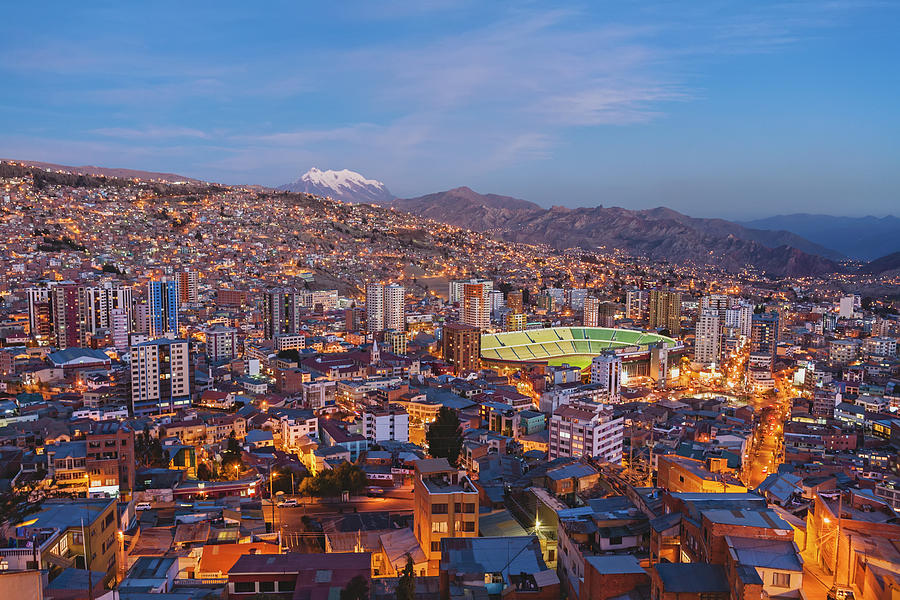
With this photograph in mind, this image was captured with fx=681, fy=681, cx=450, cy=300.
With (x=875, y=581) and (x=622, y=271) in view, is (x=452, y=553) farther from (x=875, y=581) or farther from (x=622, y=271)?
(x=622, y=271)

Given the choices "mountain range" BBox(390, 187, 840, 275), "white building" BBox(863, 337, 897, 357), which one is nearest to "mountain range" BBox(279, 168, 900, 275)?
"mountain range" BBox(390, 187, 840, 275)

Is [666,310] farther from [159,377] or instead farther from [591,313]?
[159,377]

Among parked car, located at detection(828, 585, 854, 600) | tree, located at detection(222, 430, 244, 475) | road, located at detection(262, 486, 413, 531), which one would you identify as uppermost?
parked car, located at detection(828, 585, 854, 600)

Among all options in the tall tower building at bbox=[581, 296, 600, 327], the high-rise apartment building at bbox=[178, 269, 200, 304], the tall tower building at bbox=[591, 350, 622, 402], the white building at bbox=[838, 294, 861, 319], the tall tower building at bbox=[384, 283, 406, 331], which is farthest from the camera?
the white building at bbox=[838, 294, 861, 319]

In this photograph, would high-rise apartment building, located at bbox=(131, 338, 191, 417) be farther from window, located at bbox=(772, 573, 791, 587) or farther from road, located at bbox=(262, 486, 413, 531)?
window, located at bbox=(772, 573, 791, 587)

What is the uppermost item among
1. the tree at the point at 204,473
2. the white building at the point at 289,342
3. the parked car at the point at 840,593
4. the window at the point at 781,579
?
the window at the point at 781,579

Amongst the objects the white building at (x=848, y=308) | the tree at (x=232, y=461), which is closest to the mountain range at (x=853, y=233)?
the white building at (x=848, y=308)

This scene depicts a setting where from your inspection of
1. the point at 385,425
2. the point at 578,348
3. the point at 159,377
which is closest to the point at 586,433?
the point at 385,425

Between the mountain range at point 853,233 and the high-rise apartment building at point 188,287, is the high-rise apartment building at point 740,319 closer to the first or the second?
the high-rise apartment building at point 188,287
